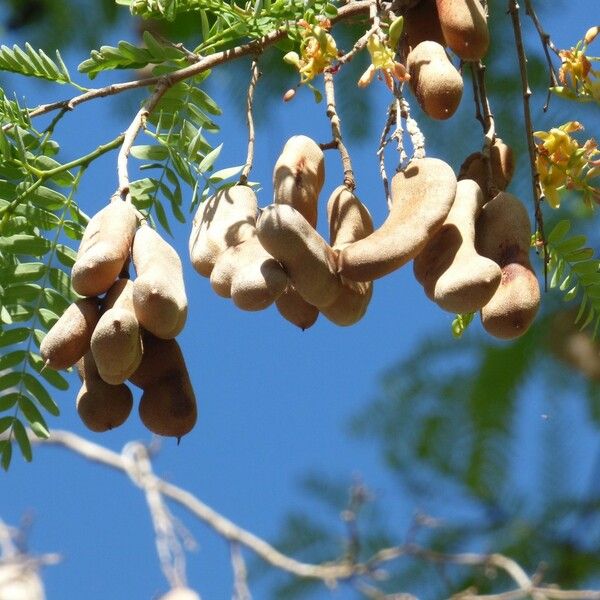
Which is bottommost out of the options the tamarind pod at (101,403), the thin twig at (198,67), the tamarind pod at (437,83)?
the tamarind pod at (101,403)

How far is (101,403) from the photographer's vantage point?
102cm

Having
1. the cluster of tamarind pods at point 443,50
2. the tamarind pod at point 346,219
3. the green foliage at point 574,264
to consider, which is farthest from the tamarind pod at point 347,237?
the green foliage at point 574,264

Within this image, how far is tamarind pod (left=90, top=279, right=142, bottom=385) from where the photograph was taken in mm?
946

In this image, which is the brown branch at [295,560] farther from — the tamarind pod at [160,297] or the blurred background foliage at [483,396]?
the tamarind pod at [160,297]

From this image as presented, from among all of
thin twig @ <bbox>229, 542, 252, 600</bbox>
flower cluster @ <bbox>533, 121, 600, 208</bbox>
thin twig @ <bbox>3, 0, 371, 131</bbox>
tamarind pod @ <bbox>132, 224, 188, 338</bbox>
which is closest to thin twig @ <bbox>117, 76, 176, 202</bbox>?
thin twig @ <bbox>3, 0, 371, 131</bbox>

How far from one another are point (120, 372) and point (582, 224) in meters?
1.01

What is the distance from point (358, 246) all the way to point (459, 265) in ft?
0.25

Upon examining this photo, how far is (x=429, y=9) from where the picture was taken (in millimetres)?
1223

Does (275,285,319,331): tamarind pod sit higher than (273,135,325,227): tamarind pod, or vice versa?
(273,135,325,227): tamarind pod

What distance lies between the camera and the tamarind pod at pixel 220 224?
1.02 metres

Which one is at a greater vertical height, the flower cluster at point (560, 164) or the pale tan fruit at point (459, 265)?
the flower cluster at point (560, 164)

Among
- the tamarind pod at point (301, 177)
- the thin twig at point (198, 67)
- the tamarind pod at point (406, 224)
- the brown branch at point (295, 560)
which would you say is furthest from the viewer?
the brown branch at point (295, 560)

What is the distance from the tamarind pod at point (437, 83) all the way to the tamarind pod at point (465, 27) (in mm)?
30

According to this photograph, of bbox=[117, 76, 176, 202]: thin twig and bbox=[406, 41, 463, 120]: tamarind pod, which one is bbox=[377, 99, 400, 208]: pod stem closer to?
bbox=[406, 41, 463, 120]: tamarind pod
